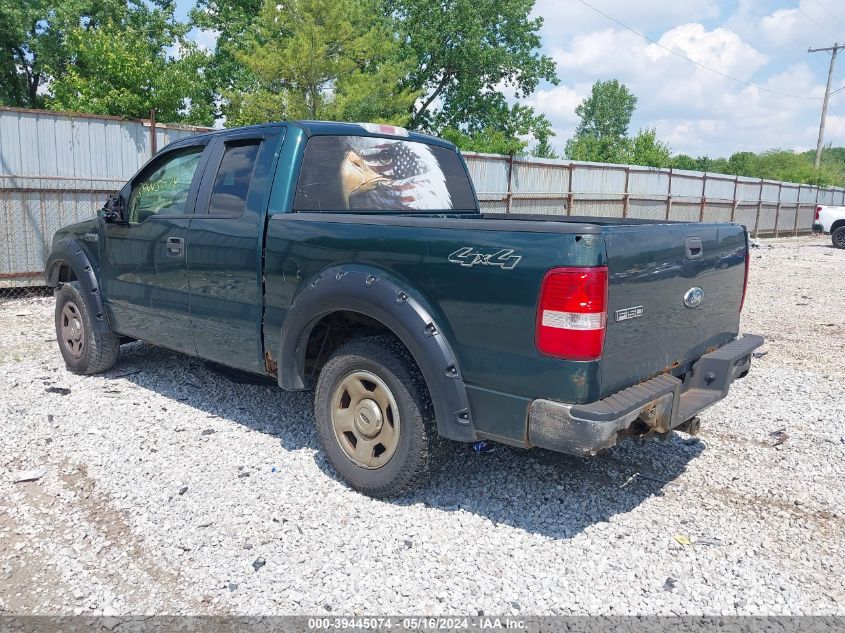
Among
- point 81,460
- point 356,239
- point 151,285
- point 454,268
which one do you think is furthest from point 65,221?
point 454,268

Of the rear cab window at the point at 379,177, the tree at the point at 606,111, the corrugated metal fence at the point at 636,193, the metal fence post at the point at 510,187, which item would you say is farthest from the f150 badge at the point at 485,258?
the tree at the point at 606,111

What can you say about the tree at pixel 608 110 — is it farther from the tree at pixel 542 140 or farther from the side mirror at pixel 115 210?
the side mirror at pixel 115 210

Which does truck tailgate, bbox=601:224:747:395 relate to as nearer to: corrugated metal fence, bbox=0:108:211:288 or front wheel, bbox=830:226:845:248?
corrugated metal fence, bbox=0:108:211:288

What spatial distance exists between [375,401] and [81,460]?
6.53 feet

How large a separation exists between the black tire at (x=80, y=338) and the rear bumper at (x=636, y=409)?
4.06 m

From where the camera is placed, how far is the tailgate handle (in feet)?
11.6

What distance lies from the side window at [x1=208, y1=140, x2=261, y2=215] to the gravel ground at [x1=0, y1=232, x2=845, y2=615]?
4.99ft

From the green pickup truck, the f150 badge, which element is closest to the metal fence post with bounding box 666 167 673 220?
the green pickup truck

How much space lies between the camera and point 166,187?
509cm

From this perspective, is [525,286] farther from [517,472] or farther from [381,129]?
[381,129]

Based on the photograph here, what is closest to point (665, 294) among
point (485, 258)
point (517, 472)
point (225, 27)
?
point (485, 258)

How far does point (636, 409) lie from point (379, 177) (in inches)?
91.6

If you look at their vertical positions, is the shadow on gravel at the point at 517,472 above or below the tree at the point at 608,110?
below

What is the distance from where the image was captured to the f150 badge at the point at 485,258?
120 inches
